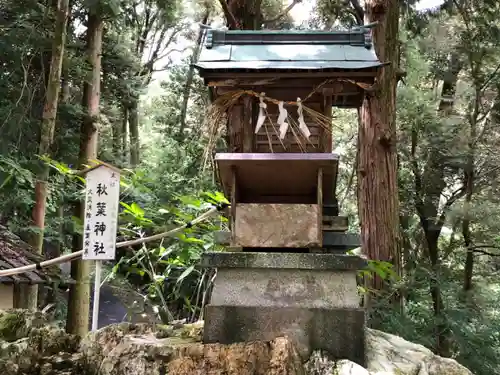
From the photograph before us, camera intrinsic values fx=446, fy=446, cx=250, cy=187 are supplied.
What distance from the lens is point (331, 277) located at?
360 cm

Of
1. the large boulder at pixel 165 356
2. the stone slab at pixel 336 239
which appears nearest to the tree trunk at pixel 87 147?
the large boulder at pixel 165 356

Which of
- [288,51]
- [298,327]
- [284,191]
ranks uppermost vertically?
[288,51]

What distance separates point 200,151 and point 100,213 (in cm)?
668

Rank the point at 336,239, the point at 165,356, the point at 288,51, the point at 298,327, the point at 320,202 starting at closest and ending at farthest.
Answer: the point at 165,356, the point at 298,327, the point at 320,202, the point at 336,239, the point at 288,51

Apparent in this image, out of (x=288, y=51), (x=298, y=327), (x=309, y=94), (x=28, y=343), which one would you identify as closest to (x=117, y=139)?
(x=288, y=51)

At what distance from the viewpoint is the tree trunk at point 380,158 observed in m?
6.15

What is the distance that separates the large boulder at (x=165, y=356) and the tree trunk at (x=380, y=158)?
224 cm

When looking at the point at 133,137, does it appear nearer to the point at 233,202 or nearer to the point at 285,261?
the point at 233,202

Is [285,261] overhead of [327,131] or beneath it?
beneath

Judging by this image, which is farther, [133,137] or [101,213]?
[133,137]

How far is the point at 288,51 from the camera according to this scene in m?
4.11

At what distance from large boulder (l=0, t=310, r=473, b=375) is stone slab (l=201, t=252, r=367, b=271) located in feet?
2.12

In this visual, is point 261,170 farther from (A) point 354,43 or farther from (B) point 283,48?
(A) point 354,43

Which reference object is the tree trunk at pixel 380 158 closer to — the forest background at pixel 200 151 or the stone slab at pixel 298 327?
the forest background at pixel 200 151
